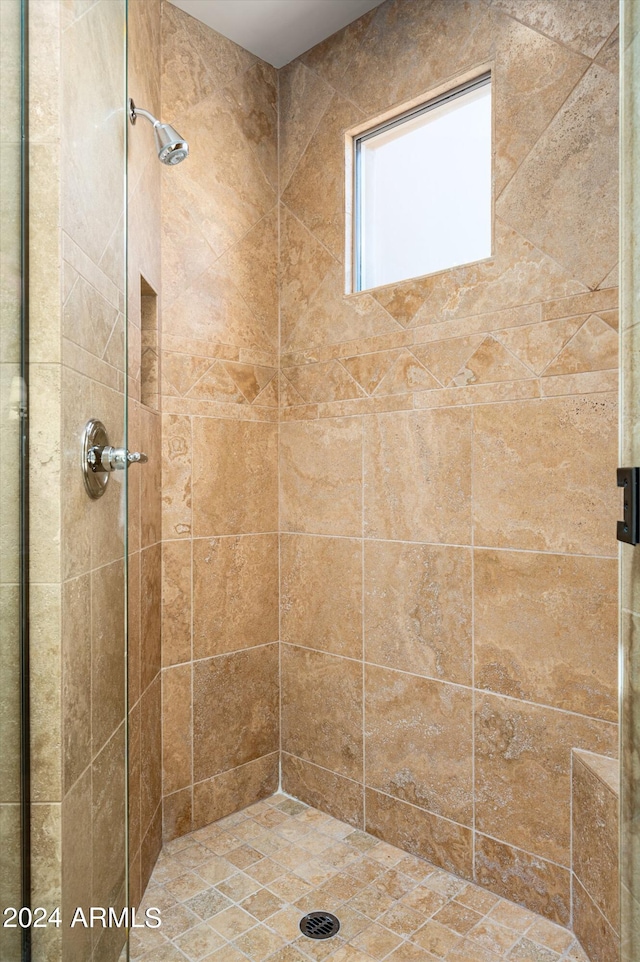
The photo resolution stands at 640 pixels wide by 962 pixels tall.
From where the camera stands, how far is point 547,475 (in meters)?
1.72

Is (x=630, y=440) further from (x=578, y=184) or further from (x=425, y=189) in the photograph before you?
(x=425, y=189)

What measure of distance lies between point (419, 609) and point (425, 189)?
140cm

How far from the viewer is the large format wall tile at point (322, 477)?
7.25 ft

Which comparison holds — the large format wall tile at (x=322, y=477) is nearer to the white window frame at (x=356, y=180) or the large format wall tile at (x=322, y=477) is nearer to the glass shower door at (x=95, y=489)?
the white window frame at (x=356, y=180)

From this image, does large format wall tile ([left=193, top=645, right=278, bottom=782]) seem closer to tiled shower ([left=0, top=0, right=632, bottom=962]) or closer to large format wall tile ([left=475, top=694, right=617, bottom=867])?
tiled shower ([left=0, top=0, right=632, bottom=962])

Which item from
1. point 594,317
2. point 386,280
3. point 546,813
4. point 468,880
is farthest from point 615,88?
point 468,880

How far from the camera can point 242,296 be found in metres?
2.36

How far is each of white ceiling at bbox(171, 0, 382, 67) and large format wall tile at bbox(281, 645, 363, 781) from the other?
7.41 ft

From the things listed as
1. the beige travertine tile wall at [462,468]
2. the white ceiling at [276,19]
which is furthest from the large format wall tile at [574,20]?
the white ceiling at [276,19]

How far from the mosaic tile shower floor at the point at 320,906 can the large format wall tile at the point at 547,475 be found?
102cm

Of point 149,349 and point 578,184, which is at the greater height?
point 578,184

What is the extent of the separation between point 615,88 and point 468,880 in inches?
88.0

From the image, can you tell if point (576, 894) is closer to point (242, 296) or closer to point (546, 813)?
point (546, 813)

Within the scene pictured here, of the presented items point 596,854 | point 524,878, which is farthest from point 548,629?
point 524,878
